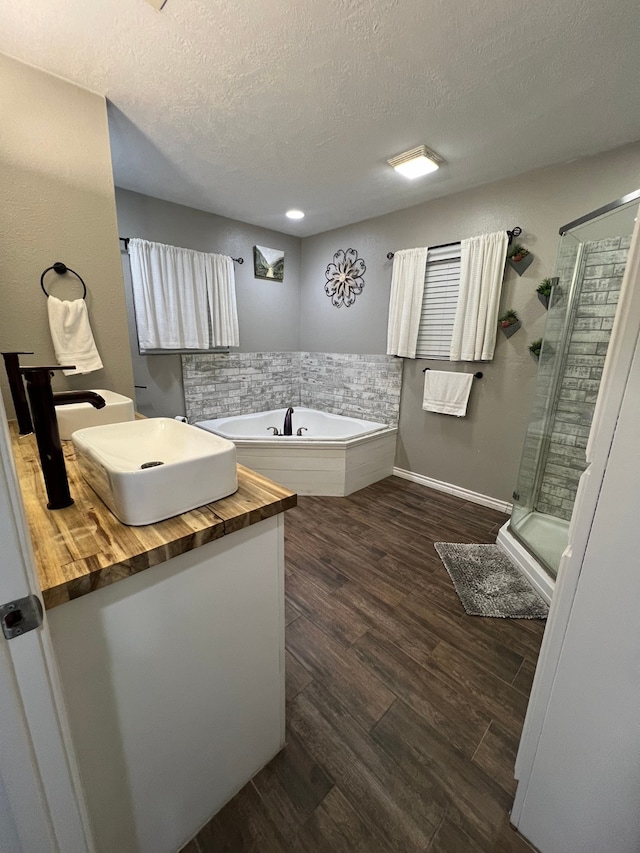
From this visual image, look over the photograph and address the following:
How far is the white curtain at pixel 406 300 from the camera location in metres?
2.96

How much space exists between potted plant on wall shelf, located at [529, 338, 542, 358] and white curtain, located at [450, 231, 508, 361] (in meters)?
0.26

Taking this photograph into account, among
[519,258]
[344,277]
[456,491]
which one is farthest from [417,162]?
[456,491]

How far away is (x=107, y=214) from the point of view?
1730 millimetres

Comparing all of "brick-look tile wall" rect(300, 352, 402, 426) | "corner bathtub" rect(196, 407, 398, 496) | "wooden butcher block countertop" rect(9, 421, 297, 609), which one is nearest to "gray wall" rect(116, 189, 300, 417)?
"brick-look tile wall" rect(300, 352, 402, 426)

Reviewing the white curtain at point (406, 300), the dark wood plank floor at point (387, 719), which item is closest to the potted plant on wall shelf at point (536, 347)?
the white curtain at point (406, 300)

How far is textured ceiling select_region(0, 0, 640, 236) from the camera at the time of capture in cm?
123

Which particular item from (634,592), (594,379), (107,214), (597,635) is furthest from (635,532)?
(107,214)

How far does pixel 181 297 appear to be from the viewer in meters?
3.06

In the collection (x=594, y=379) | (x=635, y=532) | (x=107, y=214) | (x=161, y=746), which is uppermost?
(x=107, y=214)

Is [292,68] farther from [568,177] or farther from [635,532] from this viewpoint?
[635,532]

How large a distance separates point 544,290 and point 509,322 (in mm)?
286

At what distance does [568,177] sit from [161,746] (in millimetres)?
3431

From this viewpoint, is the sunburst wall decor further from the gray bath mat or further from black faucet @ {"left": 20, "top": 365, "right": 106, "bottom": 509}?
black faucet @ {"left": 20, "top": 365, "right": 106, "bottom": 509}

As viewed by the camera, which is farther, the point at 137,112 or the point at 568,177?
the point at 568,177
